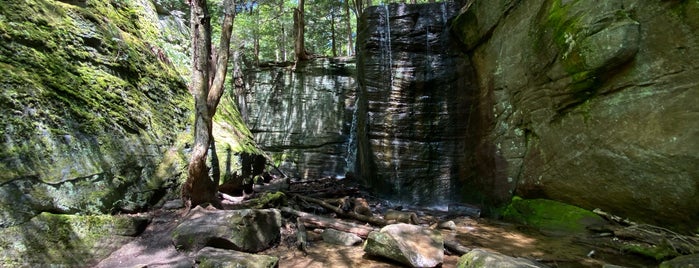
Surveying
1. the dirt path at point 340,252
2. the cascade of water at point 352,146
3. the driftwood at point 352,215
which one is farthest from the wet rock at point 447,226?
the cascade of water at point 352,146

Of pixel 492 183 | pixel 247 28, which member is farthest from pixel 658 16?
pixel 247 28

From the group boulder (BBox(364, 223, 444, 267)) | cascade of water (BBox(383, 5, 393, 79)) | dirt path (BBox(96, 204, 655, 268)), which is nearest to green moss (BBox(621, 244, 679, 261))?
dirt path (BBox(96, 204, 655, 268))

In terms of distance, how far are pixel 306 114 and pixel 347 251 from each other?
491 inches

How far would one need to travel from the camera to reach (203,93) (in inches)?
219

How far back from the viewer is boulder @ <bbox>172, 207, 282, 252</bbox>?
426 centimetres

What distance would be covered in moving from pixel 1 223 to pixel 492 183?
8393mm

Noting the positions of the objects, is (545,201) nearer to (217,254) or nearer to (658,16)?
(658,16)

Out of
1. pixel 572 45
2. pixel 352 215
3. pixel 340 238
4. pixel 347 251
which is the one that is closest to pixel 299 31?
pixel 352 215

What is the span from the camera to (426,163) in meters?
10.2

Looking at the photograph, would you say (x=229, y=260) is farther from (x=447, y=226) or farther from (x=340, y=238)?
(x=447, y=226)

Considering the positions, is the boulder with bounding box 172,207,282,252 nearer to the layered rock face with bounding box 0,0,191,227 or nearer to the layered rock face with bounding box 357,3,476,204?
the layered rock face with bounding box 0,0,191,227

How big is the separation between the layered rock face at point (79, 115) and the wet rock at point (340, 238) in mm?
2704

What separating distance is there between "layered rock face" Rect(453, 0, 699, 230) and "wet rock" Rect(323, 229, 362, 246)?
13.6ft

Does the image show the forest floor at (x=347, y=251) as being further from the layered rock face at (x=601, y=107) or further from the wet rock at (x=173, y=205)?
the layered rock face at (x=601, y=107)
